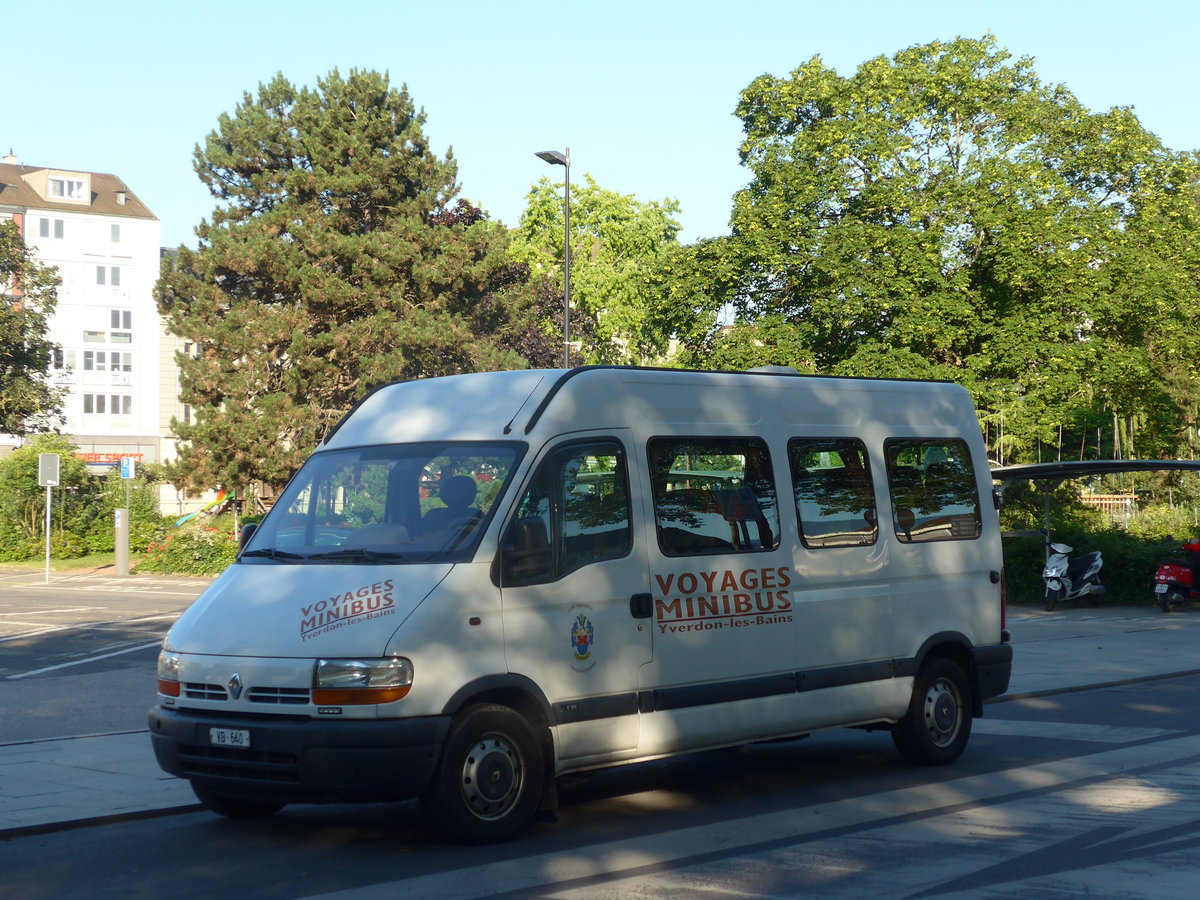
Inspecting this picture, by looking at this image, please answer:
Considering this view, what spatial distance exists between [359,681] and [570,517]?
154cm

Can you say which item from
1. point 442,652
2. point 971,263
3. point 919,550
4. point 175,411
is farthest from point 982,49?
point 175,411

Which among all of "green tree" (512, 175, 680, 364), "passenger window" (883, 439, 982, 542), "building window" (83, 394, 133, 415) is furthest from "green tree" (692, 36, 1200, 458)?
"building window" (83, 394, 133, 415)

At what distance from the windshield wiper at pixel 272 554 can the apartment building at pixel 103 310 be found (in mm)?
96231

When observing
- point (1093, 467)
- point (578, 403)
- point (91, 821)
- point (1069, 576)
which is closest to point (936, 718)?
point (578, 403)

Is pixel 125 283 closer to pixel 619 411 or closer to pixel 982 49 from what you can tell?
pixel 982 49

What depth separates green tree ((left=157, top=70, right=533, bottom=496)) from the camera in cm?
4488

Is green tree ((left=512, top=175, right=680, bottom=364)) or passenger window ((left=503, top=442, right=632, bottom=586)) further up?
green tree ((left=512, top=175, right=680, bottom=364))

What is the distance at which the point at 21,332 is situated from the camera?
52594mm

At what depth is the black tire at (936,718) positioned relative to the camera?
9.92 metres

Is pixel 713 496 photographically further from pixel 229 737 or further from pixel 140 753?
pixel 140 753

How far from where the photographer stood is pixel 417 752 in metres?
7.15

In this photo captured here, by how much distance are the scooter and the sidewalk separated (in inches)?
142

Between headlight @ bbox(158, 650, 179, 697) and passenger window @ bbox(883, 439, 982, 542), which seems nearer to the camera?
headlight @ bbox(158, 650, 179, 697)

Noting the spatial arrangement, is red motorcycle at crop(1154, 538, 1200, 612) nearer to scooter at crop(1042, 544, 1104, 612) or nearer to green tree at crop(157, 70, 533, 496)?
scooter at crop(1042, 544, 1104, 612)
